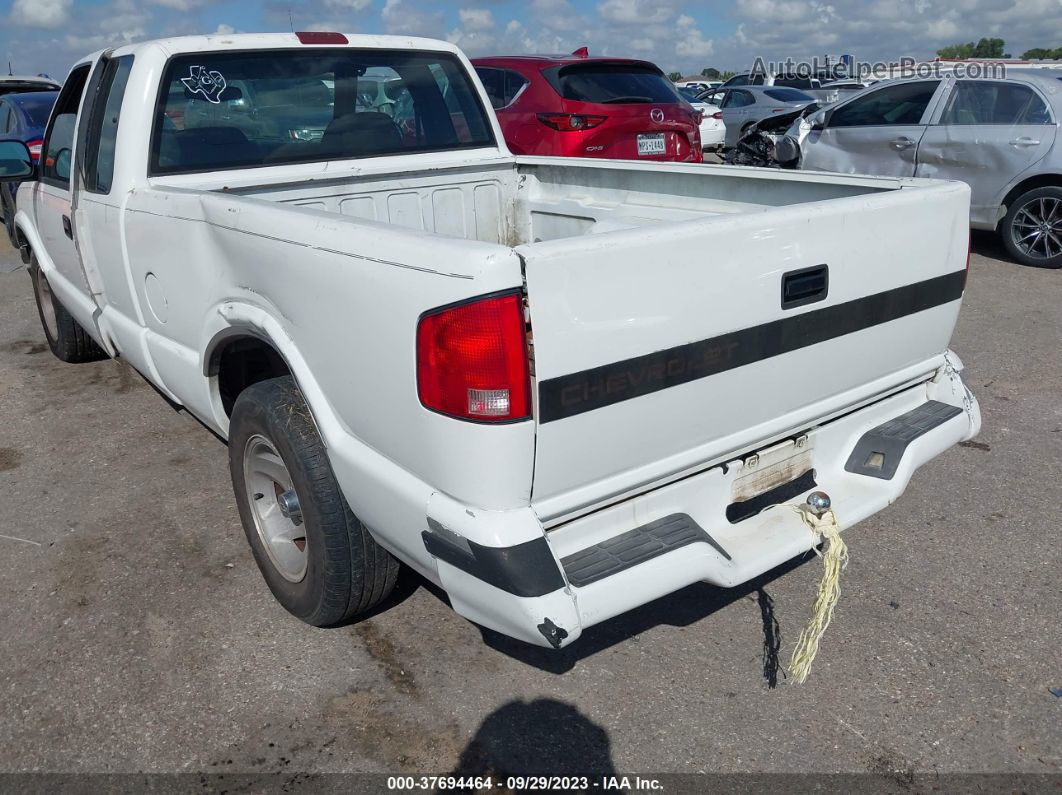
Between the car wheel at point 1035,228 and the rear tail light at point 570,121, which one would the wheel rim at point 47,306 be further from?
the car wheel at point 1035,228

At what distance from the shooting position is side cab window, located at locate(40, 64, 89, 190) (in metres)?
4.41

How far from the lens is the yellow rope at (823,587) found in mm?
2504

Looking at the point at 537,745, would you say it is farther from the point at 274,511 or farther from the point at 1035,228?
the point at 1035,228

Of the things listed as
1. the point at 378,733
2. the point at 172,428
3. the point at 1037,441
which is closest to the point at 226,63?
the point at 172,428

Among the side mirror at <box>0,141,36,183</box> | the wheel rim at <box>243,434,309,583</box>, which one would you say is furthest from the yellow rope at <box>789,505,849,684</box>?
the side mirror at <box>0,141,36,183</box>

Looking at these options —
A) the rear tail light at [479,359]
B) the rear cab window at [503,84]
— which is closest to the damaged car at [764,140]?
the rear cab window at [503,84]

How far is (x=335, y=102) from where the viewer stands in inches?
160

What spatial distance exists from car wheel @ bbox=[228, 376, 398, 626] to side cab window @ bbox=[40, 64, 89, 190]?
228cm

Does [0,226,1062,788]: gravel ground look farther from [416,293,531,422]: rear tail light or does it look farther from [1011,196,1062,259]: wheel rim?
[1011,196,1062,259]: wheel rim

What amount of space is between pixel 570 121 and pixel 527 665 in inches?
236

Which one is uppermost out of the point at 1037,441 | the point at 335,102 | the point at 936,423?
the point at 335,102

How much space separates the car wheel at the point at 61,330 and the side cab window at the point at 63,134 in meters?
0.87

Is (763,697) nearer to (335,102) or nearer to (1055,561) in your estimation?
(1055,561)

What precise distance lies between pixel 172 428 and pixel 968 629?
12.9ft
